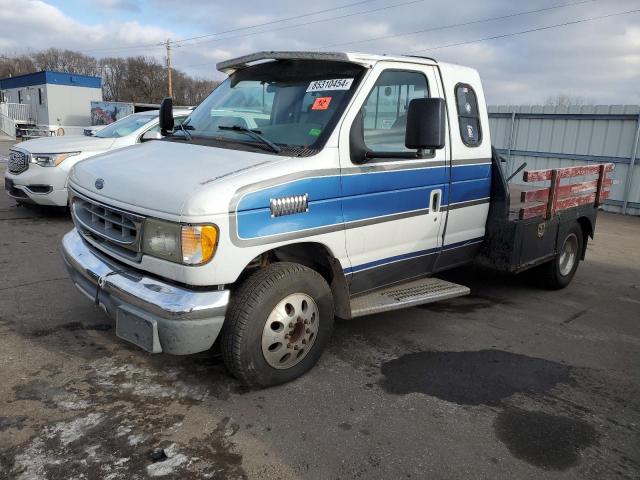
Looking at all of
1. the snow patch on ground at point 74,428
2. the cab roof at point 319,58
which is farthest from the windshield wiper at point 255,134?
the snow patch on ground at point 74,428

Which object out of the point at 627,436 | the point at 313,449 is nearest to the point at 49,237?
the point at 313,449

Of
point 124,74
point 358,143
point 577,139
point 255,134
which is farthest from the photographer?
point 124,74

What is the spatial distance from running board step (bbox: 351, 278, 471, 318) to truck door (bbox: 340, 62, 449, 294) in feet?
0.28

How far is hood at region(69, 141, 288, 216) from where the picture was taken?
2930mm

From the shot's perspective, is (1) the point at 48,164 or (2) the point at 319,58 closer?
(2) the point at 319,58

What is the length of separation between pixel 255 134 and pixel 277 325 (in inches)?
53.6

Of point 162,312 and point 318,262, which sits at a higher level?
point 318,262

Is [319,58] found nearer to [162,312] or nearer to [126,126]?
[162,312]

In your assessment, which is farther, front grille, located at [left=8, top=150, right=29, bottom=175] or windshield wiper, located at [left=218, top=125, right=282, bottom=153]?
front grille, located at [left=8, top=150, right=29, bottom=175]

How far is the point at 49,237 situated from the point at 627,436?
22.9ft

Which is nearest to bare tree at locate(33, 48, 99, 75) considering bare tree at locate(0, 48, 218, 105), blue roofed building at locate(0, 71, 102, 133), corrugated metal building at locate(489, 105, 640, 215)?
bare tree at locate(0, 48, 218, 105)

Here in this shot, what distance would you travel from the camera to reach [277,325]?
330 cm

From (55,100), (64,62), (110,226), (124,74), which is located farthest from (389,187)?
(64,62)

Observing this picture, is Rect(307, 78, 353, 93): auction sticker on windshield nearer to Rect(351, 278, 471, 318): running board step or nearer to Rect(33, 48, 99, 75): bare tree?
Rect(351, 278, 471, 318): running board step
